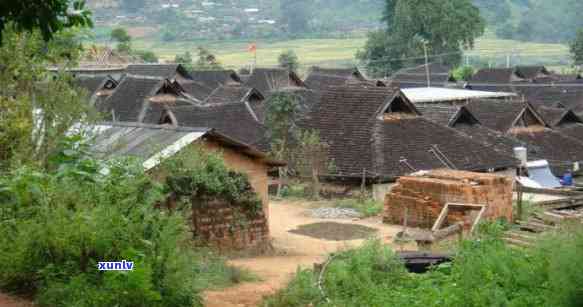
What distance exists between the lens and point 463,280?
11703mm

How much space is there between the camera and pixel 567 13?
124 metres

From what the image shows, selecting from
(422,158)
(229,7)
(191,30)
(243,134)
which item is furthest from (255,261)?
(229,7)

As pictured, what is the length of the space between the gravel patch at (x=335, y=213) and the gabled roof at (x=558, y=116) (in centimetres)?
1507

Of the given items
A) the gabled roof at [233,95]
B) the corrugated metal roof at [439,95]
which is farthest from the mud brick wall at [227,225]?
the gabled roof at [233,95]

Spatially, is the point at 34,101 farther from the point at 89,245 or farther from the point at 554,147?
the point at 554,147

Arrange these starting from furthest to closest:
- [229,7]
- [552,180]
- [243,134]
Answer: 1. [229,7]
2. [243,134]
3. [552,180]

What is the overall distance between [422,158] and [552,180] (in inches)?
219

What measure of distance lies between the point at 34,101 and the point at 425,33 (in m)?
65.2

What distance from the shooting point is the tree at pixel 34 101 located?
46.5 ft

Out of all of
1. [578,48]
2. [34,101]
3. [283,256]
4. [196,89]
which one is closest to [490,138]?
[283,256]

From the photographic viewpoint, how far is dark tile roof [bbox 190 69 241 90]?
54056 millimetres

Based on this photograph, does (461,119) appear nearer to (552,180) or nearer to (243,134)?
(552,180)

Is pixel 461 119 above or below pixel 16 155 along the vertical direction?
below

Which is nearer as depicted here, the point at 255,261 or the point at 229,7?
the point at 255,261
